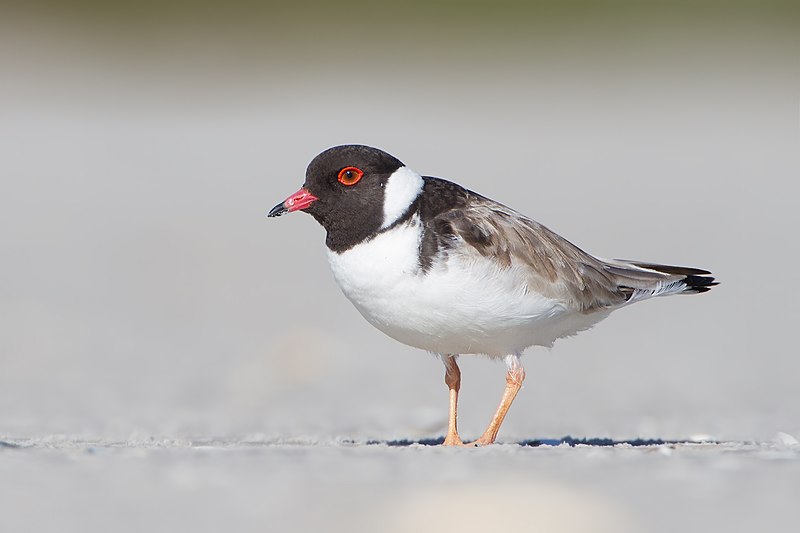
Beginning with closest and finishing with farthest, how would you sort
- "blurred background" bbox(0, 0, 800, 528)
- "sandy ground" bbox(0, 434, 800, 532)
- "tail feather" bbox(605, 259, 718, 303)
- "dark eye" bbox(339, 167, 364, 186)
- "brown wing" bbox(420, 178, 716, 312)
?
"sandy ground" bbox(0, 434, 800, 532), "brown wing" bbox(420, 178, 716, 312), "dark eye" bbox(339, 167, 364, 186), "tail feather" bbox(605, 259, 718, 303), "blurred background" bbox(0, 0, 800, 528)

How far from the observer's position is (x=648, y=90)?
91.6 feet

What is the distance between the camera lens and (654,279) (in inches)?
313

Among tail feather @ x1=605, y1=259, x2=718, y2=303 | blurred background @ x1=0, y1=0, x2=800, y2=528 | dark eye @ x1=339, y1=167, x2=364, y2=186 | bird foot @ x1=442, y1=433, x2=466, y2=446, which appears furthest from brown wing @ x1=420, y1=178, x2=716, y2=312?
blurred background @ x1=0, y1=0, x2=800, y2=528

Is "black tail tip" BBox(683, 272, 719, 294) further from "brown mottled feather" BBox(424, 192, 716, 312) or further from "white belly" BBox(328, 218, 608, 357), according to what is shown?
"white belly" BBox(328, 218, 608, 357)

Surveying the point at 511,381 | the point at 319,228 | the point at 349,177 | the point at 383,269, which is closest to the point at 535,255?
the point at 511,381

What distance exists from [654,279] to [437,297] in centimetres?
184

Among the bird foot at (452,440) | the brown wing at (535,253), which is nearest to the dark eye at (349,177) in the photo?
the brown wing at (535,253)

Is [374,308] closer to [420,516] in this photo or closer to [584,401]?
[420,516]

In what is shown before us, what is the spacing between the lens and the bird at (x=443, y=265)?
678 centimetres

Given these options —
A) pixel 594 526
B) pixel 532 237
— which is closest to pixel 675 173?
pixel 532 237

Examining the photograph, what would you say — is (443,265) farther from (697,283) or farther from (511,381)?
(697,283)

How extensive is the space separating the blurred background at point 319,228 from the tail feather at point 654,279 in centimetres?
117

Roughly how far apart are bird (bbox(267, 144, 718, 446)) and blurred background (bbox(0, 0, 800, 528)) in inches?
53.1

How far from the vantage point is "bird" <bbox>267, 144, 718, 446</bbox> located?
6781 millimetres
